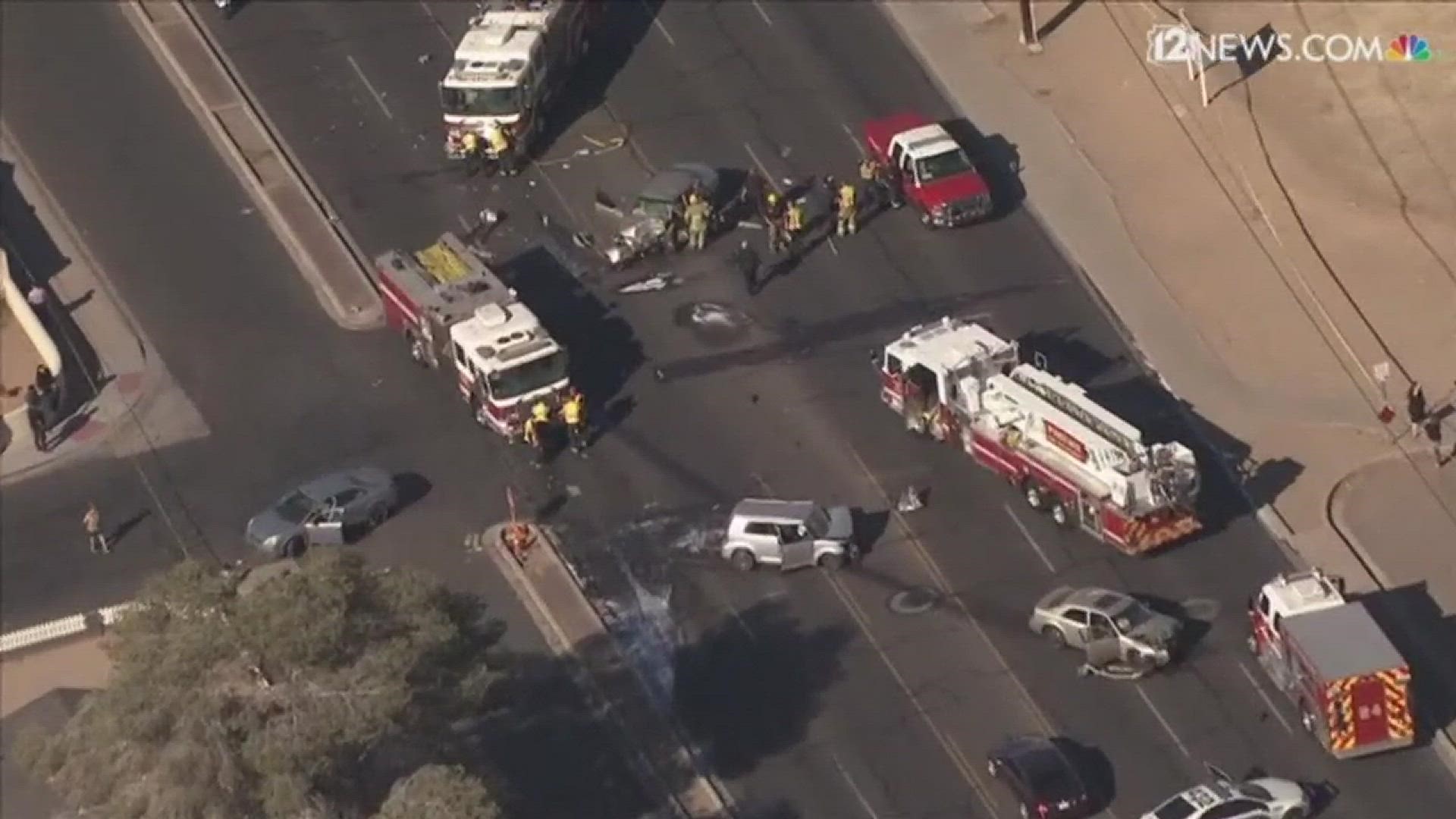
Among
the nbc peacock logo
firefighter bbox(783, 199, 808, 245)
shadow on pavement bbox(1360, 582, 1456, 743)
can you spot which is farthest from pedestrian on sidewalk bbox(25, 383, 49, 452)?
the nbc peacock logo

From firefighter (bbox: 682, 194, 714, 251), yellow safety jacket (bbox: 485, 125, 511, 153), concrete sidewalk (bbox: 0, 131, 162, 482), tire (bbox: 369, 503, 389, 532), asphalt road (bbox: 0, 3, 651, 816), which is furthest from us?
yellow safety jacket (bbox: 485, 125, 511, 153)

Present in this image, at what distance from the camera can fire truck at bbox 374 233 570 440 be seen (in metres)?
68.7

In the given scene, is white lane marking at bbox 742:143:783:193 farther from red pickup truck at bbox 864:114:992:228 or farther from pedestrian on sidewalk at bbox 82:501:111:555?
pedestrian on sidewalk at bbox 82:501:111:555

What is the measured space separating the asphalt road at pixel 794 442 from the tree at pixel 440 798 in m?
9.12

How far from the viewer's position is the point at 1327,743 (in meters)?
59.7

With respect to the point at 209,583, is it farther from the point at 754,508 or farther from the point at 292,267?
the point at 292,267

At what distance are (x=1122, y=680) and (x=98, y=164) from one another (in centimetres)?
3448

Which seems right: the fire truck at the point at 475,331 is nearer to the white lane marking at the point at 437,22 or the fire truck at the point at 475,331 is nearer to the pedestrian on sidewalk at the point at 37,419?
the pedestrian on sidewalk at the point at 37,419

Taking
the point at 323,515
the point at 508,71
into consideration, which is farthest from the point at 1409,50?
the point at 323,515

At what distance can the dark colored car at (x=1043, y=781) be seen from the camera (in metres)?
58.4

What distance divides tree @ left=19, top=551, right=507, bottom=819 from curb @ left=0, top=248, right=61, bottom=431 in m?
20.1

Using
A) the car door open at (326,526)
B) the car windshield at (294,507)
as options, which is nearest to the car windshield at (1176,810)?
the car door open at (326,526)

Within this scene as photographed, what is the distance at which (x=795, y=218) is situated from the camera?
245 feet

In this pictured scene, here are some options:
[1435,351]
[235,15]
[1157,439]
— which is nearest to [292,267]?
[235,15]
